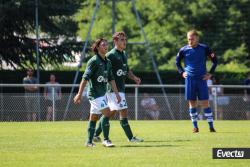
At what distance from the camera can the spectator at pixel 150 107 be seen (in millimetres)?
26938

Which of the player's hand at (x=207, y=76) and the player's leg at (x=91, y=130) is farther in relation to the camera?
the player's hand at (x=207, y=76)

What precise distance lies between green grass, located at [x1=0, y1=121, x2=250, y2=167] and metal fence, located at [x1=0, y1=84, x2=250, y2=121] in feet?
22.1

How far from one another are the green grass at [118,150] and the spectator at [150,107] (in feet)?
25.9

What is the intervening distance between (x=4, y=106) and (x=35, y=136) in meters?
8.36

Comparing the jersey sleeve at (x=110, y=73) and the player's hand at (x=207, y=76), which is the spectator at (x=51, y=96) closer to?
the player's hand at (x=207, y=76)

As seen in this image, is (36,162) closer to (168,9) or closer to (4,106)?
(4,106)

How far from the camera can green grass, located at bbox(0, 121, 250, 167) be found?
1165 centimetres

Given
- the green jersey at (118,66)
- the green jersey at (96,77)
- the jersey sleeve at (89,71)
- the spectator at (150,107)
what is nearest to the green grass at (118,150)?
the green jersey at (96,77)

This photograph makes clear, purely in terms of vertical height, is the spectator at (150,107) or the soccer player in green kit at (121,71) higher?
the soccer player in green kit at (121,71)

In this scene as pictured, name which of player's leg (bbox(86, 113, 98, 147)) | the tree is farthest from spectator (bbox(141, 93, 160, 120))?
player's leg (bbox(86, 113, 98, 147))

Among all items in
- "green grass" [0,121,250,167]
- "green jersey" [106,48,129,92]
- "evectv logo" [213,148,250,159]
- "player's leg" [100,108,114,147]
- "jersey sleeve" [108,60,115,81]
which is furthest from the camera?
"green jersey" [106,48,129,92]

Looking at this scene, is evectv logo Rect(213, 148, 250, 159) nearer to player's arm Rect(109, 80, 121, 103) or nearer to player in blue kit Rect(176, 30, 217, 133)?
player's arm Rect(109, 80, 121, 103)

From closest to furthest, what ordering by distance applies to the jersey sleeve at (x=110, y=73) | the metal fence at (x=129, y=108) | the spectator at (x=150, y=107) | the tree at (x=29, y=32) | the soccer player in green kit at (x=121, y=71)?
the jersey sleeve at (x=110, y=73), the soccer player in green kit at (x=121, y=71), the metal fence at (x=129, y=108), the spectator at (x=150, y=107), the tree at (x=29, y=32)

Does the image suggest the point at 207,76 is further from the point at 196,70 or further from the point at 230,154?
the point at 230,154
